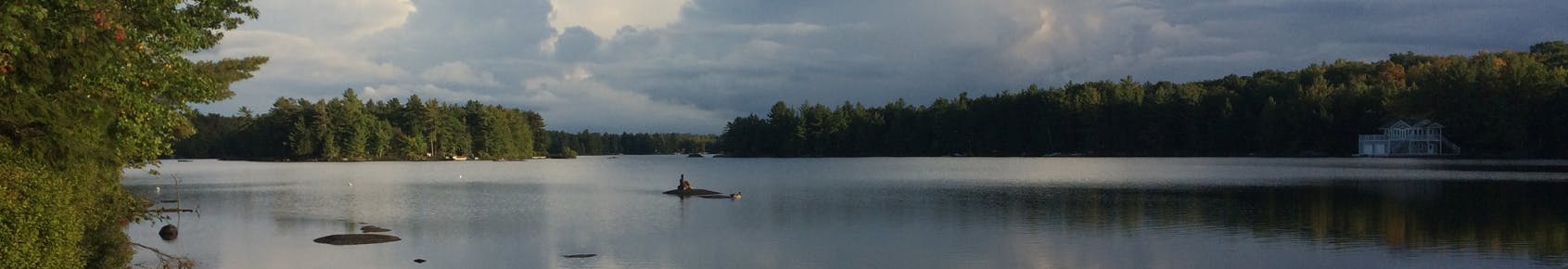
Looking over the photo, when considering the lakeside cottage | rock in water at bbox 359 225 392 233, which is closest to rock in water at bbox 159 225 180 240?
rock in water at bbox 359 225 392 233

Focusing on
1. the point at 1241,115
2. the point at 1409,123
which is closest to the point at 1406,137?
Result: the point at 1409,123

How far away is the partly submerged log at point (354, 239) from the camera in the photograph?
28734mm

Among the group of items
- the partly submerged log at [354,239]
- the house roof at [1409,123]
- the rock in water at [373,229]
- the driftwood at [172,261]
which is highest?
the house roof at [1409,123]

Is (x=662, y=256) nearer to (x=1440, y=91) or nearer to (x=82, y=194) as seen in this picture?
(x=82, y=194)

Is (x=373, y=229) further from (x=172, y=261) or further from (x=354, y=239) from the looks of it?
(x=172, y=261)

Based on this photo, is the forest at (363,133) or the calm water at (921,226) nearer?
the calm water at (921,226)

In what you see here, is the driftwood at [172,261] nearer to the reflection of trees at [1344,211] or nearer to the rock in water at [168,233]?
the rock in water at [168,233]

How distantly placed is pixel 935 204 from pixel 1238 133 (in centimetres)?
11098

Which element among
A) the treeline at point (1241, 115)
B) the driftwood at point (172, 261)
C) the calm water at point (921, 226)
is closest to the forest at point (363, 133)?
the treeline at point (1241, 115)

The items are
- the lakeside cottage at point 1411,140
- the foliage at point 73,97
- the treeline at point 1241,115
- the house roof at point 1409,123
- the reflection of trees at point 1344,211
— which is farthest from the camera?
the house roof at point 1409,123

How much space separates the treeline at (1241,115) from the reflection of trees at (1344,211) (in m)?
64.9

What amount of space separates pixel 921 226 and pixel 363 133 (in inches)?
5229

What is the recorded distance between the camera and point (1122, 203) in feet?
143

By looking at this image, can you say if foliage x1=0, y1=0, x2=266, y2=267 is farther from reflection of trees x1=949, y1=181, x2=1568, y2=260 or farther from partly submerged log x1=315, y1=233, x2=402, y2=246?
reflection of trees x1=949, y1=181, x2=1568, y2=260
